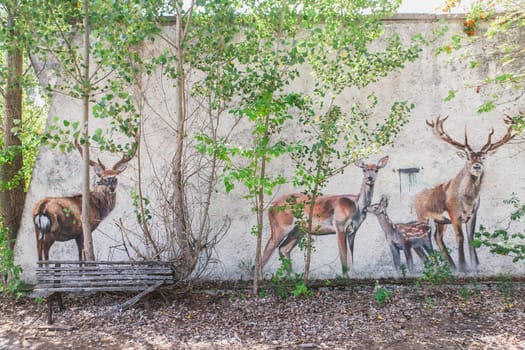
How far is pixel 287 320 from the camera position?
4.52 m

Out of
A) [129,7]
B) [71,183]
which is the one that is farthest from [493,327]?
[71,183]

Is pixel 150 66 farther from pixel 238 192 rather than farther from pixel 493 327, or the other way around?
pixel 493 327

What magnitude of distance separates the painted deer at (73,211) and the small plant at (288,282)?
2.49m

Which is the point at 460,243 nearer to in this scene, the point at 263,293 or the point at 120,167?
the point at 263,293

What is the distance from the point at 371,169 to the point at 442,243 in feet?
4.76

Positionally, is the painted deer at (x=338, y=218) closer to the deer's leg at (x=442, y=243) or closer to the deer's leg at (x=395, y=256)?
the deer's leg at (x=395, y=256)

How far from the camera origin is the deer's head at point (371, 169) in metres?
5.70

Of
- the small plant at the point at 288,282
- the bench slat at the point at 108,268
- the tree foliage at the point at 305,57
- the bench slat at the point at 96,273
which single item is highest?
the tree foliage at the point at 305,57

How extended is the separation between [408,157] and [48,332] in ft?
16.3

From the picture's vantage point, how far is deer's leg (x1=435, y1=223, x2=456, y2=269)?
18.7 ft

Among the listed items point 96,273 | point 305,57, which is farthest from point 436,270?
point 96,273

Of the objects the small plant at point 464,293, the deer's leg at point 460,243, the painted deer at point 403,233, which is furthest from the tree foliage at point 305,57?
the small plant at point 464,293

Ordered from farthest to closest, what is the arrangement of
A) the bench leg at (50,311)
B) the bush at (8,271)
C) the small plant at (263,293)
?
the bush at (8,271)
the small plant at (263,293)
the bench leg at (50,311)

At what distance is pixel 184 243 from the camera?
194 inches
